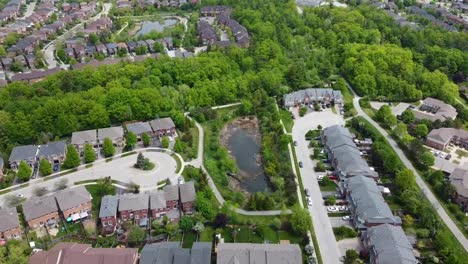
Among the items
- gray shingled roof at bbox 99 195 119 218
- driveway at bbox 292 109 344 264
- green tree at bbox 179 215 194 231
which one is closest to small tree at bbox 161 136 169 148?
gray shingled roof at bbox 99 195 119 218

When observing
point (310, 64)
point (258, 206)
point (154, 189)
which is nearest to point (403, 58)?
point (310, 64)

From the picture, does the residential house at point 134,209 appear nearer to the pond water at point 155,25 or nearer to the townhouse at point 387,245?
the townhouse at point 387,245

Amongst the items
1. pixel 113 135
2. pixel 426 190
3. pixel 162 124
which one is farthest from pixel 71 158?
pixel 426 190

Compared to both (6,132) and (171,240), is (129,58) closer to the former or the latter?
(6,132)

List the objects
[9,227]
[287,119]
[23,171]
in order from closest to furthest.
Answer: [9,227], [23,171], [287,119]

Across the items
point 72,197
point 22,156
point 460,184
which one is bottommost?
point 22,156

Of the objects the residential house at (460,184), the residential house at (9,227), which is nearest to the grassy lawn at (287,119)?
the residential house at (460,184)

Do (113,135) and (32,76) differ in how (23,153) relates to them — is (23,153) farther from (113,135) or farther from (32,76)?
(32,76)
